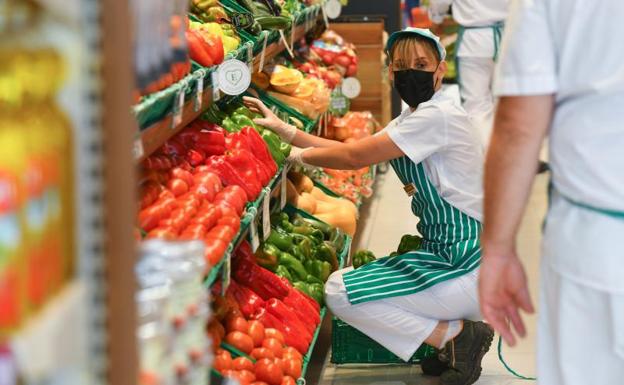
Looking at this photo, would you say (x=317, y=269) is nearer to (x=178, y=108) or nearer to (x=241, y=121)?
(x=241, y=121)

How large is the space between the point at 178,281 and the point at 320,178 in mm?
4840

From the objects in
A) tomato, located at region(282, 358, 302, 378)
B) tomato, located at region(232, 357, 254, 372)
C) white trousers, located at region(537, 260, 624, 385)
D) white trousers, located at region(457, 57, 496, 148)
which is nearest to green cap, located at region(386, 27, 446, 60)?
tomato, located at region(282, 358, 302, 378)

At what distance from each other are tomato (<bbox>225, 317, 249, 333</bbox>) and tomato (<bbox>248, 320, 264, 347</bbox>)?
19 mm

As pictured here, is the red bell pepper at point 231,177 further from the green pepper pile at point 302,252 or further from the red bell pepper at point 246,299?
the green pepper pile at point 302,252

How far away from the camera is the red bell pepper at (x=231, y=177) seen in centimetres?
401

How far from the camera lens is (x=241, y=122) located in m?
4.54

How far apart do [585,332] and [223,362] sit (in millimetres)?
1456

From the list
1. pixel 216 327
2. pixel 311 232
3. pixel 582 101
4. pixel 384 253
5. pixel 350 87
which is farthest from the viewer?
pixel 350 87

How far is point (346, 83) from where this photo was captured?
7.11m

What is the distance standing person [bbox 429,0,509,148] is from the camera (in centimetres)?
841

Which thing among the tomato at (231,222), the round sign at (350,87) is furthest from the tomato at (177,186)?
the round sign at (350,87)

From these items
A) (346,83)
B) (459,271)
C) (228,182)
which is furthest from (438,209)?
(346,83)

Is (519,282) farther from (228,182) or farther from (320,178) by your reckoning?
(320,178)

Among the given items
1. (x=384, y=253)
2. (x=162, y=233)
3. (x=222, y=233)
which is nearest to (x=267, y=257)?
(x=222, y=233)
